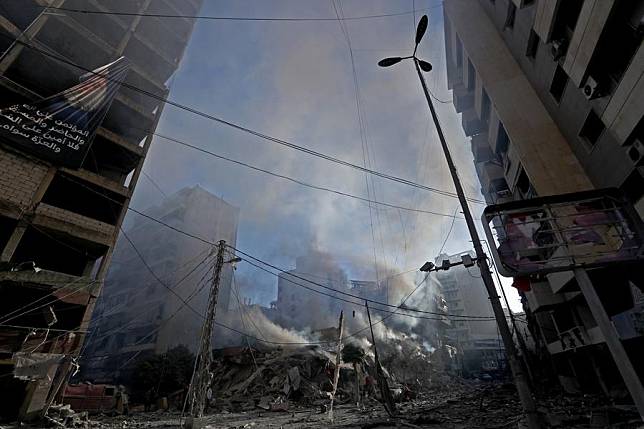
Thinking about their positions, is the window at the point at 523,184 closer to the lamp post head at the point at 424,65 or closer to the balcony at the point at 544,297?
the balcony at the point at 544,297

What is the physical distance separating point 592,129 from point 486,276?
10.5m

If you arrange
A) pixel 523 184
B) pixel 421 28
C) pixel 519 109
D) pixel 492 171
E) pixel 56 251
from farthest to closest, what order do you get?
pixel 492 171, pixel 56 251, pixel 523 184, pixel 519 109, pixel 421 28

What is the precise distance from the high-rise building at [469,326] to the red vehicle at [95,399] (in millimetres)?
49437

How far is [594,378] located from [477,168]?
1716 centimetres

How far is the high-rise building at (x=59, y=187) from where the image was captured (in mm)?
13562

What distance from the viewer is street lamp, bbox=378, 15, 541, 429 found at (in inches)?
174

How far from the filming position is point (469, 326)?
241 ft

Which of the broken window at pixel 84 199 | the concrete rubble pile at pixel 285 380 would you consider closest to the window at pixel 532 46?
the broken window at pixel 84 199

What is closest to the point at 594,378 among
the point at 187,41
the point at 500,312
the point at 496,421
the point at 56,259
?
the point at 496,421

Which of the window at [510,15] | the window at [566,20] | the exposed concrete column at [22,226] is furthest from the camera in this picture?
the window at [510,15]

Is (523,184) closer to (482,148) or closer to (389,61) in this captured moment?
(482,148)

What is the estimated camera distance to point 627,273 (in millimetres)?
9820

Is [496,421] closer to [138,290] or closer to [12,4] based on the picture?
[12,4]

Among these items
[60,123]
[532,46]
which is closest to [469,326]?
[532,46]
